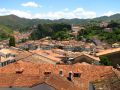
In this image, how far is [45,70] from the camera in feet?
144

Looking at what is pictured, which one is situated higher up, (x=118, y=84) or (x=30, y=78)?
(x=118, y=84)

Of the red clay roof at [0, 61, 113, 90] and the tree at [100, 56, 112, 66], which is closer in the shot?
the red clay roof at [0, 61, 113, 90]

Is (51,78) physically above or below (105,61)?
above

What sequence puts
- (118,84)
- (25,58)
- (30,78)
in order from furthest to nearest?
(25,58) < (30,78) < (118,84)

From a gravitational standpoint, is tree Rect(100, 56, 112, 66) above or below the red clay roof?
below

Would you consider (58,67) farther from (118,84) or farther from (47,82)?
(118,84)

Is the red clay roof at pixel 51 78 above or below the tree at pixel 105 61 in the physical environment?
above

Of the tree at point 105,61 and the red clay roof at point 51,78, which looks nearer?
the red clay roof at point 51,78

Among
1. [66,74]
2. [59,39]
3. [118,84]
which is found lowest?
[59,39]

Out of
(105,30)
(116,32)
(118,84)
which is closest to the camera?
(118,84)

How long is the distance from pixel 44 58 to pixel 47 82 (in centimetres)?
3251

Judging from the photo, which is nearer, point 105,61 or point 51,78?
point 51,78

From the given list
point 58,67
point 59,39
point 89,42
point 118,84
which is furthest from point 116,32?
point 118,84

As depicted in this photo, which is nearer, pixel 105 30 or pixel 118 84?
pixel 118 84
